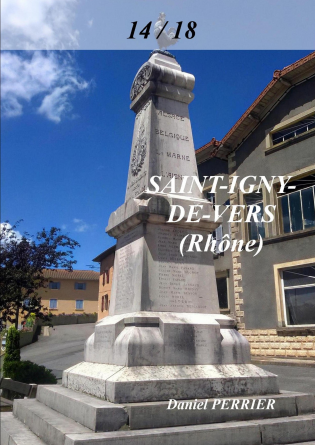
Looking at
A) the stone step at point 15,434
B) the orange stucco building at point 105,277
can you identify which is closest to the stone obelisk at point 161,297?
the stone step at point 15,434

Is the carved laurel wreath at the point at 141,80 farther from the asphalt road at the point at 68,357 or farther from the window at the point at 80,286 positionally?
the window at the point at 80,286

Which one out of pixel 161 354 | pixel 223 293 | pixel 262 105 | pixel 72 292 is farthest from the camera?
pixel 72 292

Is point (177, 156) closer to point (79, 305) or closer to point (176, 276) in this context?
point (176, 276)

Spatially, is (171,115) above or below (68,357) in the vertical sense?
above

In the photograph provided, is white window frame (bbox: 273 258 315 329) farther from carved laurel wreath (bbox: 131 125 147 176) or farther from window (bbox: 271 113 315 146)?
carved laurel wreath (bbox: 131 125 147 176)

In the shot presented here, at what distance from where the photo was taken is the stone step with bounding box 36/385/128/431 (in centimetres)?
409

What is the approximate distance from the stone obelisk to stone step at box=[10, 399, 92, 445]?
0.49 metres

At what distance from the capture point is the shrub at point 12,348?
12547 millimetres

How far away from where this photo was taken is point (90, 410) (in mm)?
4230

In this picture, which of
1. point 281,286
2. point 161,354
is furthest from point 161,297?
point 281,286

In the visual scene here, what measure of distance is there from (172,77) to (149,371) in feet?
16.1

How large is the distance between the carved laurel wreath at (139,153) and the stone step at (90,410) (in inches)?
143

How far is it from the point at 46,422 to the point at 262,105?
1637cm

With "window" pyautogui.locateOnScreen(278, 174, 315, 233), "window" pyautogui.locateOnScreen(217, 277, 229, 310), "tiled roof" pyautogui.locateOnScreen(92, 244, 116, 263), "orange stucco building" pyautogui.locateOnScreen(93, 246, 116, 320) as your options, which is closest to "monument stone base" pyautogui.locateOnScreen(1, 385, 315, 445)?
"window" pyautogui.locateOnScreen(278, 174, 315, 233)
